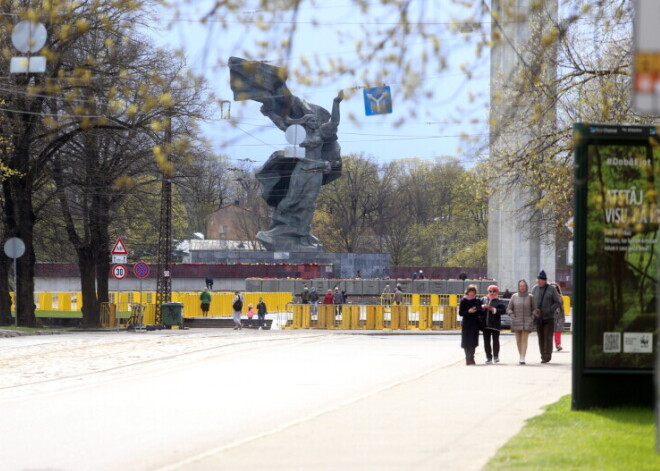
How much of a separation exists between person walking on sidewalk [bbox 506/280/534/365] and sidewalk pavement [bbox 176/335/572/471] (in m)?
3.94

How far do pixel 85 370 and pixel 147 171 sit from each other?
18973mm

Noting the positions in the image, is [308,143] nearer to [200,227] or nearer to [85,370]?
[200,227]

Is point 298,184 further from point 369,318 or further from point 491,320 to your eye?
point 491,320

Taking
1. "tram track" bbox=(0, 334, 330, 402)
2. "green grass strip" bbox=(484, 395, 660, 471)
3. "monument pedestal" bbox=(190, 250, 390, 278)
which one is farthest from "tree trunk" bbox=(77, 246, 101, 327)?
"green grass strip" bbox=(484, 395, 660, 471)

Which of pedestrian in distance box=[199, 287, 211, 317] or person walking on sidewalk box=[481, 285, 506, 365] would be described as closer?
person walking on sidewalk box=[481, 285, 506, 365]

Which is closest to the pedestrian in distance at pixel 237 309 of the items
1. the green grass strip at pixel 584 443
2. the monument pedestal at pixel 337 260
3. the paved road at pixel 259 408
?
the paved road at pixel 259 408

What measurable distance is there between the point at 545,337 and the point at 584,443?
40.7 feet

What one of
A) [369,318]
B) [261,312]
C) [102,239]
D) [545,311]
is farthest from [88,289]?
[545,311]

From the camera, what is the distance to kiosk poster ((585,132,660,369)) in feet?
43.9

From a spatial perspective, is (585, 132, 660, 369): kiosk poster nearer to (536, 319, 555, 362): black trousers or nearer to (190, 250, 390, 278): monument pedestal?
(536, 319, 555, 362): black trousers

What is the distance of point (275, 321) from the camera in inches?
2041

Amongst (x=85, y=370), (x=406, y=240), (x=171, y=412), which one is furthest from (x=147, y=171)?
(x=406, y=240)

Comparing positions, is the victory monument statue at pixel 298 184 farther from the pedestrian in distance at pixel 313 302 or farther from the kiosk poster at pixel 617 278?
the kiosk poster at pixel 617 278

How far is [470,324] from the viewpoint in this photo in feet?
75.0
